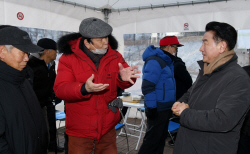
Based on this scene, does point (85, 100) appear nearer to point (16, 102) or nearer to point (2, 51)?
point (16, 102)

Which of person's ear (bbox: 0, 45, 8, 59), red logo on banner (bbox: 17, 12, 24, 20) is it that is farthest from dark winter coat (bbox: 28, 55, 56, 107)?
→ person's ear (bbox: 0, 45, 8, 59)

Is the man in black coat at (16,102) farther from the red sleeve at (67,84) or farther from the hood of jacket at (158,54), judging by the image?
the hood of jacket at (158,54)

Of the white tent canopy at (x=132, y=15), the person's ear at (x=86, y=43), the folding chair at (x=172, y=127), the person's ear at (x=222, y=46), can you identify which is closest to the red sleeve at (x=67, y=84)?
the person's ear at (x=86, y=43)

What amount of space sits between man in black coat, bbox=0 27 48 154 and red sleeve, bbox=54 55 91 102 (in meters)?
0.29

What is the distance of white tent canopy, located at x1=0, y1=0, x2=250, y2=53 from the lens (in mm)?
3928

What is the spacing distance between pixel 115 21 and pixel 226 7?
2.83 metres

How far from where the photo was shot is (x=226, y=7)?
14.4ft

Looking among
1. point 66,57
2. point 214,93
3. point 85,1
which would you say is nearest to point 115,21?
point 85,1

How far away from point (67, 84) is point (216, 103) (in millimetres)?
1267

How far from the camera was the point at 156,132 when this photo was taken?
3.11 m

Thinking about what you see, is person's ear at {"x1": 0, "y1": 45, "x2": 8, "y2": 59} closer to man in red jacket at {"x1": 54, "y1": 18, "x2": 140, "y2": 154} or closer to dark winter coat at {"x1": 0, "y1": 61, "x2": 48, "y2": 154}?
dark winter coat at {"x1": 0, "y1": 61, "x2": 48, "y2": 154}

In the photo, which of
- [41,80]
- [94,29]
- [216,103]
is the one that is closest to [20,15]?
[41,80]

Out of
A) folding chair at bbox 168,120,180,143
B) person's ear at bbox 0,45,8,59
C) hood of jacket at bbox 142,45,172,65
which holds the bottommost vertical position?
folding chair at bbox 168,120,180,143

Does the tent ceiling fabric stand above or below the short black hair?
above
